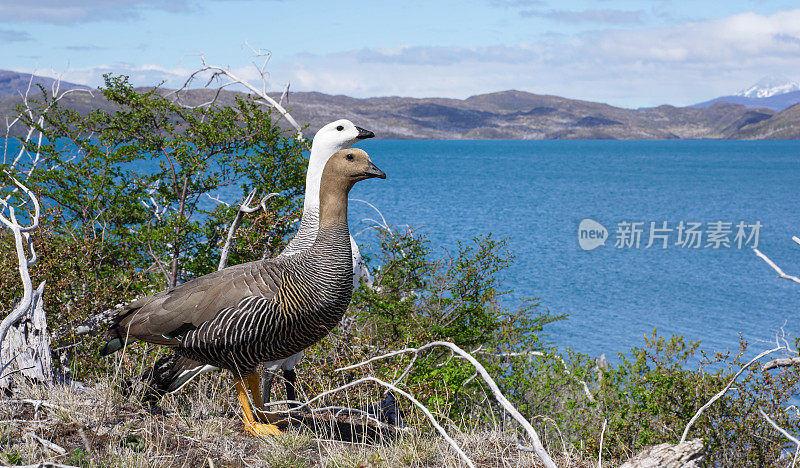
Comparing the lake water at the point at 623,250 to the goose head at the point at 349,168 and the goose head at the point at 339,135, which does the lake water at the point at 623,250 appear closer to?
the goose head at the point at 339,135

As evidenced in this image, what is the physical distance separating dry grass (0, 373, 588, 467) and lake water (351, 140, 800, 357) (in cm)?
420

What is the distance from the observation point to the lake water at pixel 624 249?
85.2 feet

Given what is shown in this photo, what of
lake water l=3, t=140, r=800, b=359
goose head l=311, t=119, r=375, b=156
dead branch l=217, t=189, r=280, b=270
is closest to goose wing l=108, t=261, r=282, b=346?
goose head l=311, t=119, r=375, b=156

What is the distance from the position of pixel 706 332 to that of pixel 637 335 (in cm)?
266

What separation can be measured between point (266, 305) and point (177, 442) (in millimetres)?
1292

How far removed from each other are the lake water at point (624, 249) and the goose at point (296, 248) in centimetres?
509

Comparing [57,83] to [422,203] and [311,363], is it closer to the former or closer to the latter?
[311,363]

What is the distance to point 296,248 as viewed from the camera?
5.71 m

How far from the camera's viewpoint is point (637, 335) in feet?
80.6

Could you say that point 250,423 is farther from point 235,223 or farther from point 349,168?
point 235,223

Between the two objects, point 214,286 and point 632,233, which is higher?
point 214,286

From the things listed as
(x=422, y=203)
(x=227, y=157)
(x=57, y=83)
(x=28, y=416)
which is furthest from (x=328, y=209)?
(x=422, y=203)

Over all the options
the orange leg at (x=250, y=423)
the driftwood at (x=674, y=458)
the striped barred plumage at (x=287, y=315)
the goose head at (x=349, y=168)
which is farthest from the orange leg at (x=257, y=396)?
the driftwood at (x=674, y=458)

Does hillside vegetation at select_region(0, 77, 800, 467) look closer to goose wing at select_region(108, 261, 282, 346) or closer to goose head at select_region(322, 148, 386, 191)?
goose wing at select_region(108, 261, 282, 346)
